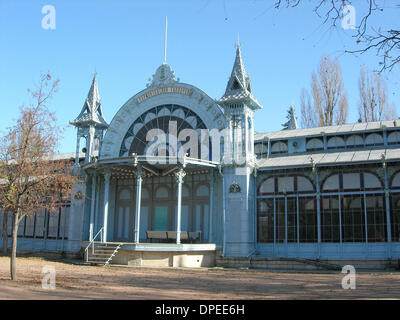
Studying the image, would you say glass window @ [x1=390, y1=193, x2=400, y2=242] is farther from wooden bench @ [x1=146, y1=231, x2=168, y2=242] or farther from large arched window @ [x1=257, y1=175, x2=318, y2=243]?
wooden bench @ [x1=146, y1=231, x2=168, y2=242]

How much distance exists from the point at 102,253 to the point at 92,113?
1222 cm

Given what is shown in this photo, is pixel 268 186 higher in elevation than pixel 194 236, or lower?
higher

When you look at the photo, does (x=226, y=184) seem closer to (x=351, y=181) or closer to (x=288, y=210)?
(x=288, y=210)

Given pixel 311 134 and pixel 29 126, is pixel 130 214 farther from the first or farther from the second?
pixel 29 126

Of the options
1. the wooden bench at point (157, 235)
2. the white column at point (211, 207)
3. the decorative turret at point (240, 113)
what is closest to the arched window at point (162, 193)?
the wooden bench at point (157, 235)

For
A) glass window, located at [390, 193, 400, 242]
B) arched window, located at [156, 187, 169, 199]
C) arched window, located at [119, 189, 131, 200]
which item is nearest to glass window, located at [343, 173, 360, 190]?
glass window, located at [390, 193, 400, 242]

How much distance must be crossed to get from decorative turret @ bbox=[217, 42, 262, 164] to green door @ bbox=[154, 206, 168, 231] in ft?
21.0

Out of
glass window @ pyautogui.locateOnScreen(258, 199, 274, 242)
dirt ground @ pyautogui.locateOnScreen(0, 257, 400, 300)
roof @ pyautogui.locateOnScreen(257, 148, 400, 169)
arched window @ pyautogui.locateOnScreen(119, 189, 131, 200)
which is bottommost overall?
dirt ground @ pyautogui.locateOnScreen(0, 257, 400, 300)

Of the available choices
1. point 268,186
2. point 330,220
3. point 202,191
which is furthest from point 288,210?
point 202,191

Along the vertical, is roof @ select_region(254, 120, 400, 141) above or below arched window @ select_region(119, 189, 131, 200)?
above

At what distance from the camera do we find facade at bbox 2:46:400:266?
2592cm

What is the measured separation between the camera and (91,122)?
34031 mm

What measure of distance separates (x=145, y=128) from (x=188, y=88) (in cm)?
442
